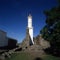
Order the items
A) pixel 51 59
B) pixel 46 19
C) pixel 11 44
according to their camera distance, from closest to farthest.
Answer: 1. pixel 51 59
2. pixel 46 19
3. pixel 11 44

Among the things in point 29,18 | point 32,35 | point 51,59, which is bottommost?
point 51,59

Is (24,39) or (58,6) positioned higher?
(58,6)

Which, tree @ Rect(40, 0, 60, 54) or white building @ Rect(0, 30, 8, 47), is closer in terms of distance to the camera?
tree @ Rect(40, 0, 60, 54)

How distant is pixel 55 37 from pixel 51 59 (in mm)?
5282

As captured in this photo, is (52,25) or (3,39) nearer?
(52,25)

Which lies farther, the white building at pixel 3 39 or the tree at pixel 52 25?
the white building at pixel 3 39

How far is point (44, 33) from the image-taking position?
34.2 meters

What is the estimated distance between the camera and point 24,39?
54125 mm

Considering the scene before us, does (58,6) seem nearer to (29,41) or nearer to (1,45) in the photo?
(1,45)

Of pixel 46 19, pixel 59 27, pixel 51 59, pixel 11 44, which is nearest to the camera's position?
Result: pixel 51 59

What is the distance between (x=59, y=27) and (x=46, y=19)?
518cm

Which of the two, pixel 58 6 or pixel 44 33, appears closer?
pixel 58 6

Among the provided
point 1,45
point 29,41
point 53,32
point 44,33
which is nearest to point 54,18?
point 53,32

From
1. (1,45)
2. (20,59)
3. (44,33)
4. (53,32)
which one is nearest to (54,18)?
(53,32)
